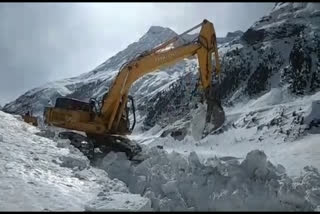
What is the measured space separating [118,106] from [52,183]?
761 cm

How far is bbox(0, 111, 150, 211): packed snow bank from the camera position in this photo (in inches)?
340

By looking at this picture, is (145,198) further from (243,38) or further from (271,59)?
(243,38)

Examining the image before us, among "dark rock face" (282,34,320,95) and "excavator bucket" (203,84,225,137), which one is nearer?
"excavator bucket" (203,84,225,137)

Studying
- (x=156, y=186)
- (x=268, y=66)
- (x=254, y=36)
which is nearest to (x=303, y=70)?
(x=268, y=66)

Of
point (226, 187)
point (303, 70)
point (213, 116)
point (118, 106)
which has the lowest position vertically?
point (226, 187)

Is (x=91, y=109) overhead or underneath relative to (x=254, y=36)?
underneath

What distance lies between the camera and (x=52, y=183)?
10.3m

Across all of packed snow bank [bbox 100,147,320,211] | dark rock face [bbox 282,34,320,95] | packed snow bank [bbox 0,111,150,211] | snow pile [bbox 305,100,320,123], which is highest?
dark rock face [bbox 282,34,320,95]

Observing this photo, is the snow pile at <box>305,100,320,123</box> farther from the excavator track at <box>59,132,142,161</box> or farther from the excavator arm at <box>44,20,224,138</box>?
the excavator track at <box>59,132,142,161</box>

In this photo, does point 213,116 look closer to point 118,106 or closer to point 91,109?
point 118,106

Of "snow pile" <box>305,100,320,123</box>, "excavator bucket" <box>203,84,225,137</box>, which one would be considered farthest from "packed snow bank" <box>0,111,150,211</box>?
"snow pile" <box>305,100,320,123</box>

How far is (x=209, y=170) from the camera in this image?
10227mm

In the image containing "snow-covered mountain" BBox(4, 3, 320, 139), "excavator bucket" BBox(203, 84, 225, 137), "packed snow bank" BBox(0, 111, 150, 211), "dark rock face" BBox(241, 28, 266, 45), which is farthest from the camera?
"dark rock face" BBox(241, 28, 266, 45)

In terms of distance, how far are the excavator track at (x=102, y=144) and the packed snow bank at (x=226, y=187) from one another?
15.3ft
